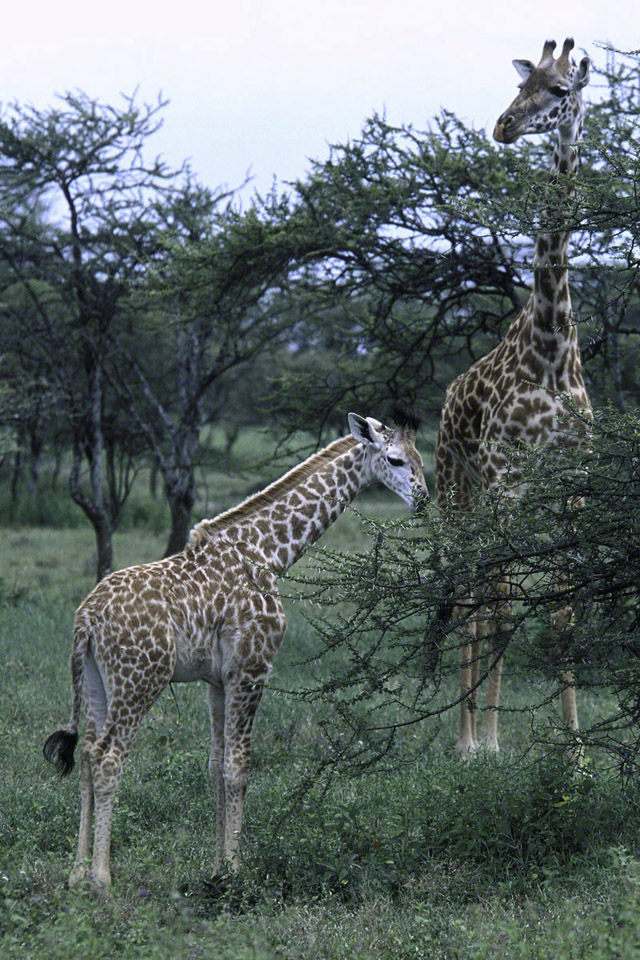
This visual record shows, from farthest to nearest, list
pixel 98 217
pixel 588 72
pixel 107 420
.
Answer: pixel 107 420
pixel 98 217
pixel 588 72

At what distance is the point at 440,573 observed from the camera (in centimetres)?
552

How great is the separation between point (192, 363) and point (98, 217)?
2425mm

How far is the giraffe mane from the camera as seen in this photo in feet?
20.3

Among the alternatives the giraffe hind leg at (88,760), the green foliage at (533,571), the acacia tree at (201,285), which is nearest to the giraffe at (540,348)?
the green foliage at (533,571)

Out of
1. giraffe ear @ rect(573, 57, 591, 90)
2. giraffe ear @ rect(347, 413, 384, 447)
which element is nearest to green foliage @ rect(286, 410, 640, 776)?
giraffe ear @ rect(347, 413, 384, 447)

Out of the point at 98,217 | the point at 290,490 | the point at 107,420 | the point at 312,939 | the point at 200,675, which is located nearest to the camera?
the point at 312,939

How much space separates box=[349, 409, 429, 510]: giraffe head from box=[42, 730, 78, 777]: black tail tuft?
7.86ft

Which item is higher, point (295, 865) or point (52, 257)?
point (52, 257)

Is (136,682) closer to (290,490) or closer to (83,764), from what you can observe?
(83,764)

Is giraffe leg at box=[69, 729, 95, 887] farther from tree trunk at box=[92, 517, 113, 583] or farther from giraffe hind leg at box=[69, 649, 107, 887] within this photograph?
tree trunk at box=[92, 517, 113, 583]

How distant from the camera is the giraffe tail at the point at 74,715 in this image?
18.4ft

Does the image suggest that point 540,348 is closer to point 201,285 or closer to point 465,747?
point 465,747

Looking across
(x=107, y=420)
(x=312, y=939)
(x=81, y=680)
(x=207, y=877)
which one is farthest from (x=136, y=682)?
(x=107, y=420)

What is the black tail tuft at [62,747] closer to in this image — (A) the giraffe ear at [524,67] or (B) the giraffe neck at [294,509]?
(B) the giraffe neck at [294,509]
